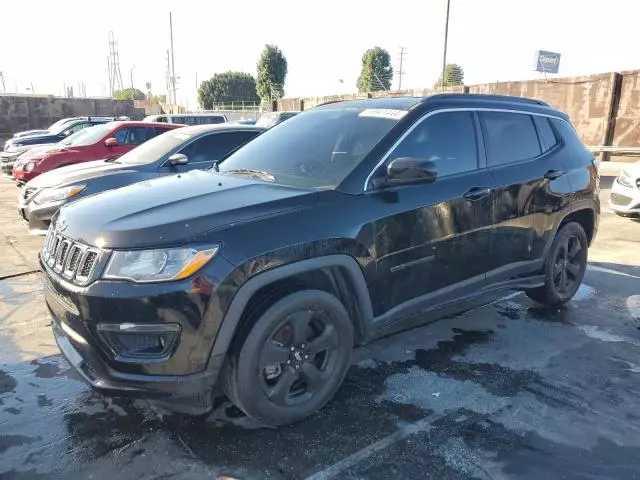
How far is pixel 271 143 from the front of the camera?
395cm

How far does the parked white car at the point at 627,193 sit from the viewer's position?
8.20 metres

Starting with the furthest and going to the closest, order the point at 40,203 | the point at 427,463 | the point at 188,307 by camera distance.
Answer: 1. the point at 40,203
2. the point at 427,463
3. the point at 188,307

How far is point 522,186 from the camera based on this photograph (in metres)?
4.07

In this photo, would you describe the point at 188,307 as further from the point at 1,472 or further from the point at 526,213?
the point at 526,213

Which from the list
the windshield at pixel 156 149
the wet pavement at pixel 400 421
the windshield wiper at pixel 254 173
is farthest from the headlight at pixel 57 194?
the windshield wiper at pixel 254 173

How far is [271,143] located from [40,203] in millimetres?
3988

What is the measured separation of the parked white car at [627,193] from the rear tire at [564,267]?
4.04 meters

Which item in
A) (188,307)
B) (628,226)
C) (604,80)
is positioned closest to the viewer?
(188,307)

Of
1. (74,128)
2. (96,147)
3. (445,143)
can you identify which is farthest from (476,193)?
(74,128)

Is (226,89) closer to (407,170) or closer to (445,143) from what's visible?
(445,143)

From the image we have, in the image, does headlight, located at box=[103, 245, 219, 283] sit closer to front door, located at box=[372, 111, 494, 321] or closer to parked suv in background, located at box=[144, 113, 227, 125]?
front door, located at box=[372, 111, 494, 321]

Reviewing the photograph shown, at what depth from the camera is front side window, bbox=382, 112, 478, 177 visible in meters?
3.45

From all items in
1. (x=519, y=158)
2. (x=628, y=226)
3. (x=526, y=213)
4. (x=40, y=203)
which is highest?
(x=519, y=158)

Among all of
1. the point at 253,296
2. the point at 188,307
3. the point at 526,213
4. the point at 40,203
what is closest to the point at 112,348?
the point at 188,307
